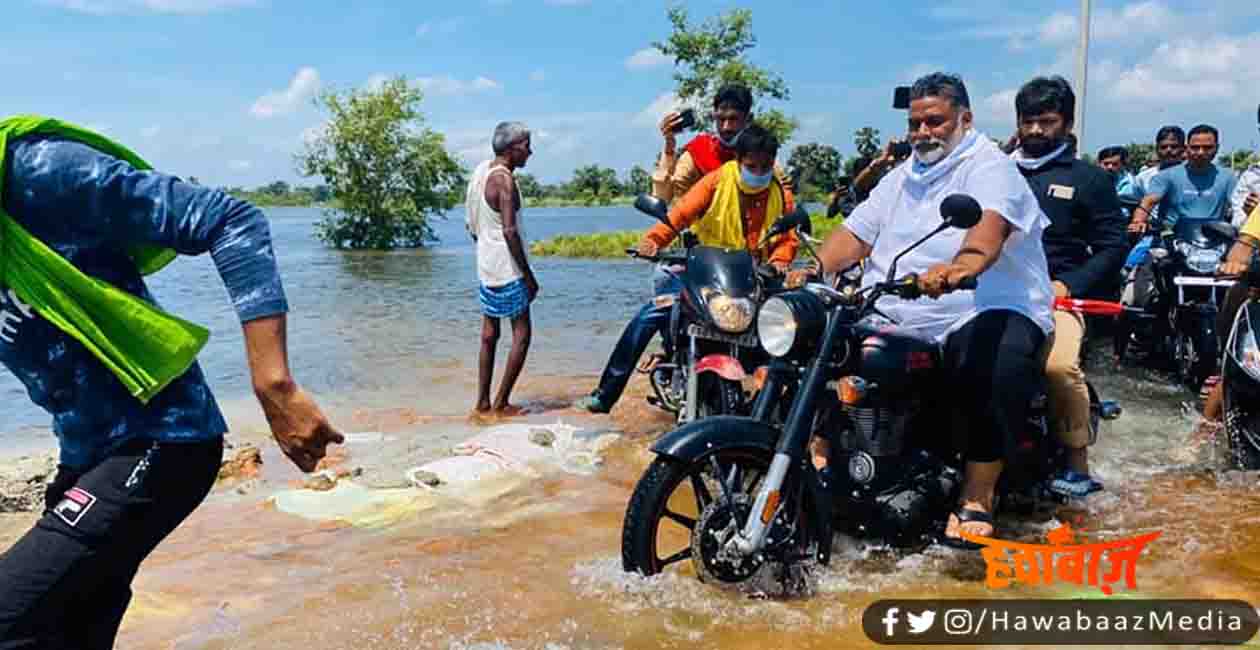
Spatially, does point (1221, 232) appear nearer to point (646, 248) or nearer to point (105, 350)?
point (646, 248)

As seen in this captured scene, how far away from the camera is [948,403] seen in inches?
160

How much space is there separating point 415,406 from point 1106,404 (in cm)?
473

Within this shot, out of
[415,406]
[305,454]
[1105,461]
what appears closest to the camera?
[305,454]

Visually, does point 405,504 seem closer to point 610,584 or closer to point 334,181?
point 610,584

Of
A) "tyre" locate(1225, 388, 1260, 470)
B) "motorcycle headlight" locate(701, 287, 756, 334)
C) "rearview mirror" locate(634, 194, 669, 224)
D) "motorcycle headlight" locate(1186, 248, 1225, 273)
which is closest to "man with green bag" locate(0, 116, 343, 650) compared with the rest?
"motorcycle headlight" locate(701, 287, 756, 334)

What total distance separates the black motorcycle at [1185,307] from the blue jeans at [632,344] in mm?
3356

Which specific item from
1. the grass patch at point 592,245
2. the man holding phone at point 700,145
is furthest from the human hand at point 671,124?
the grass patch at point 592,245

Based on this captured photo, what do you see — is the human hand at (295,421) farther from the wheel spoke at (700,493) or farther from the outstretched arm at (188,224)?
the wheel spoke at (700,493)

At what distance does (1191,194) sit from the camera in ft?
28.2

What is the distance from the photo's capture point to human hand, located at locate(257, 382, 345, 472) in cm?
221

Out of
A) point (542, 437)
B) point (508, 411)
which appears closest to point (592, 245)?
point (508, 411)

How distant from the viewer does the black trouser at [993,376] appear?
393 cm

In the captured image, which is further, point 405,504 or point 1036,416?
point 405,504

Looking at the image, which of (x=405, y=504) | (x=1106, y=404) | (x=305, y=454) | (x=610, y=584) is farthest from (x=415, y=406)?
(x=305, y=454)
